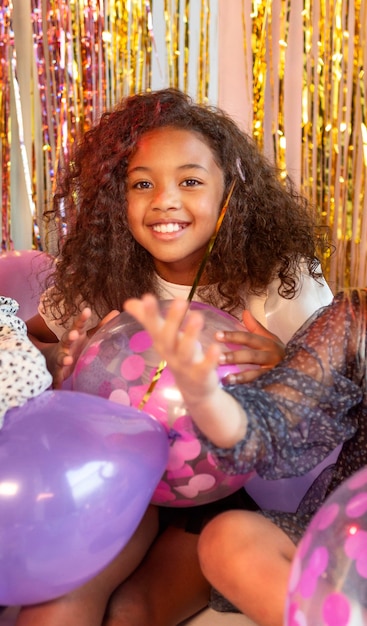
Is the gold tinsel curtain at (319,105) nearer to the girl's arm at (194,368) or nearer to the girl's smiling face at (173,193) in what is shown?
the girl's smiling face at (173,193)

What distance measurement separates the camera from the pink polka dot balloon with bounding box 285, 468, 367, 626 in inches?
28.7

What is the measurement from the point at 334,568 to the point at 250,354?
0.42m

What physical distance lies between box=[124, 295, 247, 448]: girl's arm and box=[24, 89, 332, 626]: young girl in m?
0.39

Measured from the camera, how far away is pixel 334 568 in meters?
0.74

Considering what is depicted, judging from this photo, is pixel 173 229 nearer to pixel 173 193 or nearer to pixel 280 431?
pixel 173 193

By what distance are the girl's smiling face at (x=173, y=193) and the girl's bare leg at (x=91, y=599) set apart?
485 mm

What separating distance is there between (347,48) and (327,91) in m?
0.11

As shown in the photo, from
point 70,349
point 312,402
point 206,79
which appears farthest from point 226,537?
point 206,79

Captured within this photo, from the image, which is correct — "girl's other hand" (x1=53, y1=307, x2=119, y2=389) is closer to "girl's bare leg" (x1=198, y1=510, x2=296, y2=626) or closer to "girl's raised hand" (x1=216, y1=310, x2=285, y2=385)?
"girl's raised hand" (x1=216, y1=310, x2=285, y2=385)

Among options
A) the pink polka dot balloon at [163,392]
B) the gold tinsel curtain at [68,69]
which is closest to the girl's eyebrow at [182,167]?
the pink polka dot balloon at [163,392]

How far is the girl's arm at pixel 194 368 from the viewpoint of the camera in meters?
0.76

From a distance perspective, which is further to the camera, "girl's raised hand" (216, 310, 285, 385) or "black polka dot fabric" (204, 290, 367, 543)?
"girl's raised hand" (216, 310, 285, 385)

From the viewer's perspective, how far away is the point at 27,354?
107cm

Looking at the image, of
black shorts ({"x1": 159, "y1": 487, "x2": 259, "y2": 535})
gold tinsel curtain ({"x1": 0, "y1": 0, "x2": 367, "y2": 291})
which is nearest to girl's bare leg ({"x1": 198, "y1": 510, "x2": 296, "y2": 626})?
black shorts ({"x1": 159, "y1": 487, "x2": 259, "y2": 535})
